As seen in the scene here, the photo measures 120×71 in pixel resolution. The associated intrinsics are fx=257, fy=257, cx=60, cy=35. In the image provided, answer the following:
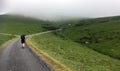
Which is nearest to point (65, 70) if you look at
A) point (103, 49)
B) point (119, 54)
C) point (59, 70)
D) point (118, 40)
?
point (59, 70)

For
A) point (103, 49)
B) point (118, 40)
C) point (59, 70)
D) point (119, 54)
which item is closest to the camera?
point (59, 70)

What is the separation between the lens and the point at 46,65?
32062 mm

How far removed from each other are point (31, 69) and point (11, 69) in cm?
268

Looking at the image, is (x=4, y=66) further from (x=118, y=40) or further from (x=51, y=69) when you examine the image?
(x=118, y=40)

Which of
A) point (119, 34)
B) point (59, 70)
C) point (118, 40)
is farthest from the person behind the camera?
point (119, 34)

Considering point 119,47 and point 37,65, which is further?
point 119,47

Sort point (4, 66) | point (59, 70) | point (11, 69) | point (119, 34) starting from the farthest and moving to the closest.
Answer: point (119, 34), point (4, 66), point (11, 69), point (59, 70)

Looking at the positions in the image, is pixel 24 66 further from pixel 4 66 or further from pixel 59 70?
pixel 59 70

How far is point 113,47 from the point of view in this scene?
4414 inches

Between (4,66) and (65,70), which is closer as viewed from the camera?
(65,70)

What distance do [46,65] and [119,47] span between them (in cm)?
8267

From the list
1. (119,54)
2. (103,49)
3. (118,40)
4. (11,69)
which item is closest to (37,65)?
(11,69)

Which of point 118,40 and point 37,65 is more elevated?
point 37,65

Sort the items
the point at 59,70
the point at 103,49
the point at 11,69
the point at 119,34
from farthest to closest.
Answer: the point at 119,34, the point at 103,49, the point at 11,69, the point at 59,70
